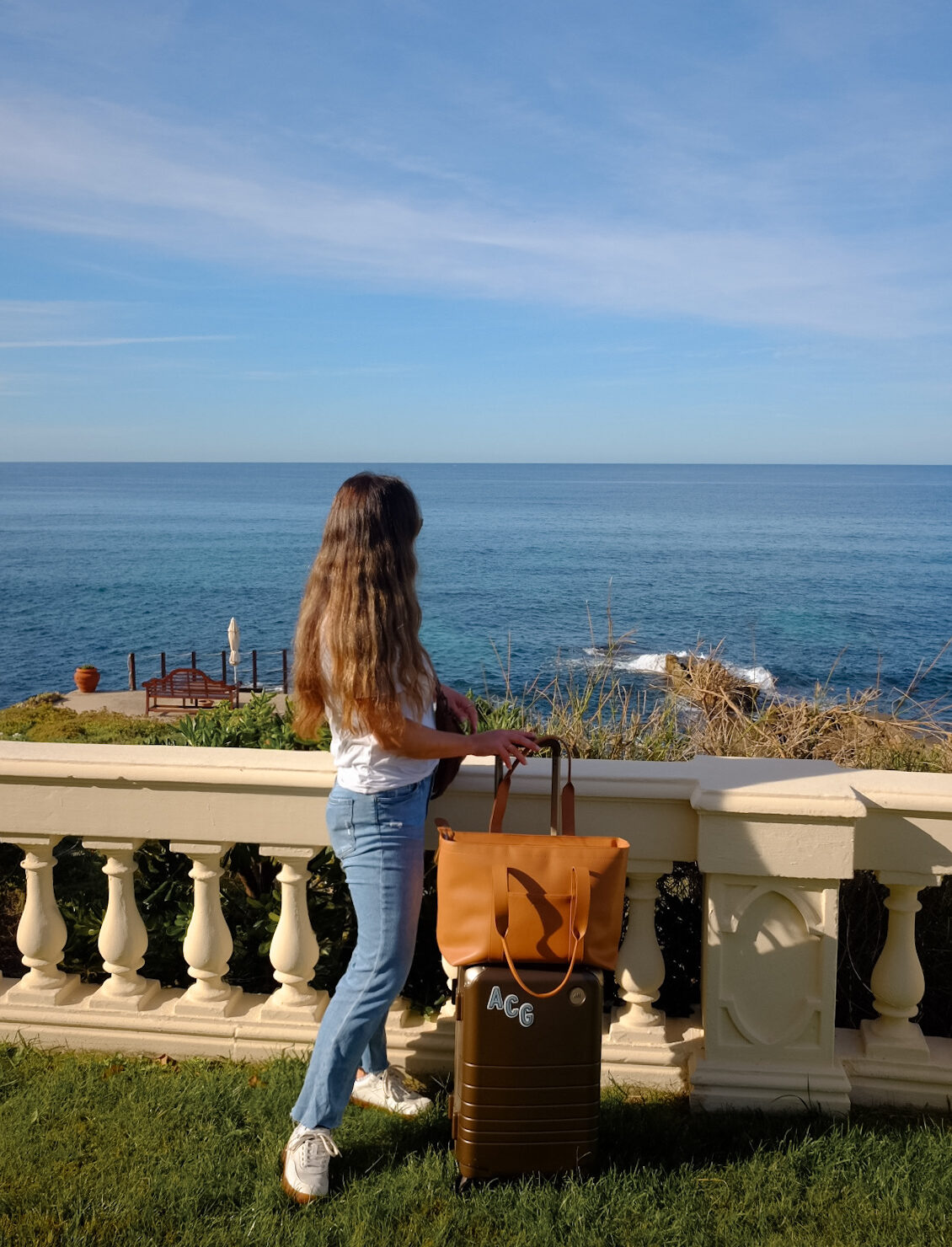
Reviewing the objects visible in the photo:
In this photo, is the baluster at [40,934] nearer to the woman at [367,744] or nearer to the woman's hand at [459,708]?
the woman at [367,744]

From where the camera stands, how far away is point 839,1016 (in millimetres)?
3549

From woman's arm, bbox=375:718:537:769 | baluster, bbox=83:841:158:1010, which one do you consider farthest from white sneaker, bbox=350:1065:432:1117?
woman's arm, bbox=375:718:537:769

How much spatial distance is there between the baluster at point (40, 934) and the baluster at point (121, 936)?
0.51 ft

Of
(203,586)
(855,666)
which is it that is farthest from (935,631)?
(203,586)

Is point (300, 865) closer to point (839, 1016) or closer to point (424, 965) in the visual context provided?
point (424, 965)

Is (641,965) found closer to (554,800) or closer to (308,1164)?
(554,800)

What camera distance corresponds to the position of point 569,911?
2.50m

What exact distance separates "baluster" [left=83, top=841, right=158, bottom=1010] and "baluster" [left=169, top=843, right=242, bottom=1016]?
0.16 m

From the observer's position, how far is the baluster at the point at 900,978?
3.03m

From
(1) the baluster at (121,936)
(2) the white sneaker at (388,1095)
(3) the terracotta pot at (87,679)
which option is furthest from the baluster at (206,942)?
(3) the terracotta pot at (87,679)

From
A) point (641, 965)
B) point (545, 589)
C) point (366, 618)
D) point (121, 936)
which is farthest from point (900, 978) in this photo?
point (545, 589)

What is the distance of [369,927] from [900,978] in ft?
5.43

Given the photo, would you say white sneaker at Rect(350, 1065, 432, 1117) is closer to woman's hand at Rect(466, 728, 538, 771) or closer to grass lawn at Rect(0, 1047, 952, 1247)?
grass lawn at Rect(0, 1047, 952, 1247)

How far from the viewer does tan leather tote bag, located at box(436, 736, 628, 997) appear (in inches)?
98.5
